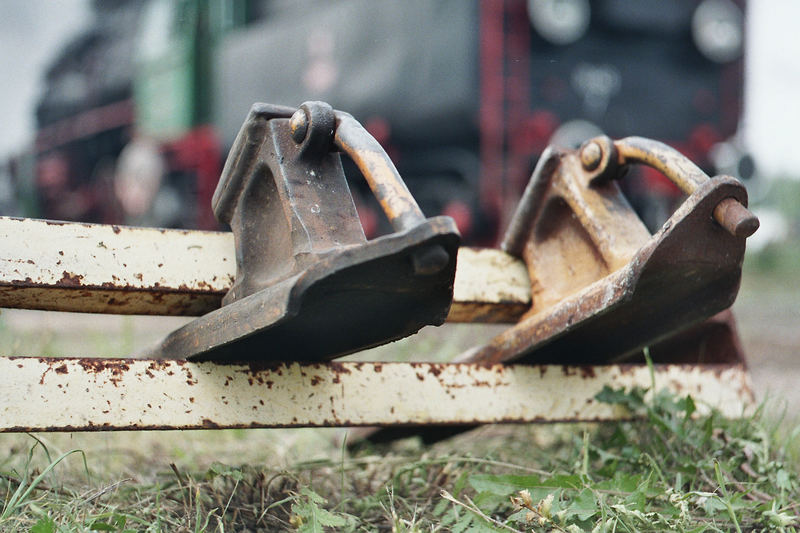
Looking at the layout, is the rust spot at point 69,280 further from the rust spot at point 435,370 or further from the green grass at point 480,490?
the rust spot at point 435,370

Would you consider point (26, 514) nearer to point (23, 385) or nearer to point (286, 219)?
point (23, 385)

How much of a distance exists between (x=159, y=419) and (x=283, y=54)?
4.60 m

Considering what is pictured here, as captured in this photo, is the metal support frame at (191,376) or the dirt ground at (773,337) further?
the dirt ground at (773,337)

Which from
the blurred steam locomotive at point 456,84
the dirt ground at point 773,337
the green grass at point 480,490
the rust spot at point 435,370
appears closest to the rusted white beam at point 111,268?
the green grass at point 480,490

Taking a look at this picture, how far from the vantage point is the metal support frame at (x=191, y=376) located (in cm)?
118

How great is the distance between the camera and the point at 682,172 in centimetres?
132

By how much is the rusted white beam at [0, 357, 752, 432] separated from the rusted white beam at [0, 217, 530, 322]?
119 mm

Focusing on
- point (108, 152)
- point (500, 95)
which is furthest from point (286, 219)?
point (108, 152)

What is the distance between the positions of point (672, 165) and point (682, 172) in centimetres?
2

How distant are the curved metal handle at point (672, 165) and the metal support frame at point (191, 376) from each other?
26 centimetres

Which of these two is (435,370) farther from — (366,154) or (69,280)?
(69,280)

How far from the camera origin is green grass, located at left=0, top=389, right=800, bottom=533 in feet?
3.93

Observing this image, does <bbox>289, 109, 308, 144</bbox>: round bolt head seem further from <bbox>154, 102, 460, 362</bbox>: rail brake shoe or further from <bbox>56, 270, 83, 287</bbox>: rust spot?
<bbox>56, 270, 83, 287</bbox>: rust spot

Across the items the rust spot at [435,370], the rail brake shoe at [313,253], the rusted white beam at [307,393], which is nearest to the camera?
the rail brake shoe at [313,253]
